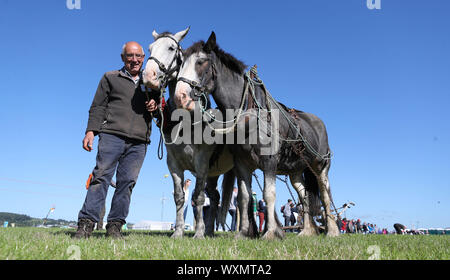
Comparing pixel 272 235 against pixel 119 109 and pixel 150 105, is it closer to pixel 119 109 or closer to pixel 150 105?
pixel 150 105

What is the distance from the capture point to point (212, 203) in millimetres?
6629

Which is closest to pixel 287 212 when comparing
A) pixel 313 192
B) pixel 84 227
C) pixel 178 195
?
pixel 313 192

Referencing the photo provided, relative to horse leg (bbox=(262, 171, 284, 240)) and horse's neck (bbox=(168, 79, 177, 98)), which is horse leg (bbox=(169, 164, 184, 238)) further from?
horse leg (bbox=(262, 171, 284, 240))

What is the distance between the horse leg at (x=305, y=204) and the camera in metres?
6.91

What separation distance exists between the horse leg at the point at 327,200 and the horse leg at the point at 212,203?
2.33 m

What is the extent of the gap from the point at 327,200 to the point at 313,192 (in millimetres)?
340

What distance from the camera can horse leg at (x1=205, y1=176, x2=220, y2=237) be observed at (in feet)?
20.4

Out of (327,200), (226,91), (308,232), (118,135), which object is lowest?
(308,232)

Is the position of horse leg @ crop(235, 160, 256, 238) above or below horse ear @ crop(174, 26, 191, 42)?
below

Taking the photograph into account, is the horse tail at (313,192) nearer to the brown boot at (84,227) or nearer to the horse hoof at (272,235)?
the horse hoof at (272,235)

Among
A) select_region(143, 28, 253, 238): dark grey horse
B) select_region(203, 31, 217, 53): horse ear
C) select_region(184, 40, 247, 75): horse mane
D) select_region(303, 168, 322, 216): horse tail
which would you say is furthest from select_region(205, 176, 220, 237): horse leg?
select_region(203, 31, 217, 53): horse ear

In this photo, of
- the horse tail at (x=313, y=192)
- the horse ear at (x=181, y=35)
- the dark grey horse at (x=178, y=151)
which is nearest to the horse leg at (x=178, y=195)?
the dark grey horse at (x=178, y=151)

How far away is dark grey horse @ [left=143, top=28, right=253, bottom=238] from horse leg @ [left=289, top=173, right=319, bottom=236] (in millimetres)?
1894
